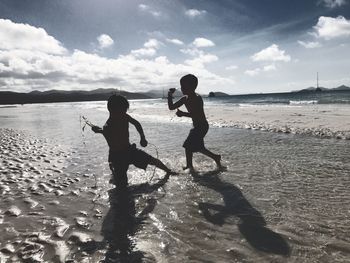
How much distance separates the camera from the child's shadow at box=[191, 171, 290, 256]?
3590mm

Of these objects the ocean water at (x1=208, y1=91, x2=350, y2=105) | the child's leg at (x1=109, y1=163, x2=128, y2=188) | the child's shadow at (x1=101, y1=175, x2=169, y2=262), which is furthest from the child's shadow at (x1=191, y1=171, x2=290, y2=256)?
the ocean water at (x1=208, y1=91, x2=350, y2=105)

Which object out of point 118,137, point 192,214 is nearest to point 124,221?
point 192,214

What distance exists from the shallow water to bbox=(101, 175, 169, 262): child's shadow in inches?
0.5

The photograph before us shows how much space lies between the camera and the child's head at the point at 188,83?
285 inches

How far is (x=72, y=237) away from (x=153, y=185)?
252cm

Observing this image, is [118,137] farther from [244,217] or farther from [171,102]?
[244,217]

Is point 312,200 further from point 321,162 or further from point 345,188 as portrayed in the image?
point 321,162

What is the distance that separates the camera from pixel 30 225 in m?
4.30

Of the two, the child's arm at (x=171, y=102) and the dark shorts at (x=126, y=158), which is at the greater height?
the child's arm at (x=171, y=102)

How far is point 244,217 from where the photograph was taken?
445 cm

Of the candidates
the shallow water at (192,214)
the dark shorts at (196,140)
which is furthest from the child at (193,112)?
the shallow water at (192,214)

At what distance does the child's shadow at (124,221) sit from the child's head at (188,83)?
2419mm

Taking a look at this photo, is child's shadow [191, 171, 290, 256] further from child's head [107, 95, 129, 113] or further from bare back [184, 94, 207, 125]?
child's head [107, 95, 129, 113]

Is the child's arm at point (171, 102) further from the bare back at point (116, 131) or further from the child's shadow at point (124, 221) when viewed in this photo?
the child's shadow at point (124, 221)
